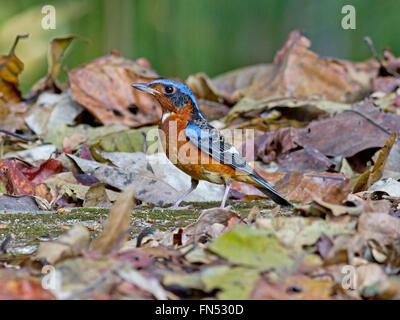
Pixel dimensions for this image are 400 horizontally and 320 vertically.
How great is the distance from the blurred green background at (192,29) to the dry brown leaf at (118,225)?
589cm

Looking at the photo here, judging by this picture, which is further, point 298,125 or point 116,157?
point 298,125

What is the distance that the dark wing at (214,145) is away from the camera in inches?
181

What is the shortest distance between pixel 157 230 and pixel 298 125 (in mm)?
3385

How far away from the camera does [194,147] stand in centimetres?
457

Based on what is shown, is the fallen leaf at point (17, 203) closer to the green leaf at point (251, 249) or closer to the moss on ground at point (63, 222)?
the moss on ground at point (63, 222)

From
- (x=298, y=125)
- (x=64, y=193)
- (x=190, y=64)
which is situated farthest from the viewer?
(x=190, y=64)

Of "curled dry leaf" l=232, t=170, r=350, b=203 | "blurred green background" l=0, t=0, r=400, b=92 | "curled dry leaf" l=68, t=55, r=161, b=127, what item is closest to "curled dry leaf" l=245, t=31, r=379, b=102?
"curled dry leaf" l=68, t=55, r=161, b=127

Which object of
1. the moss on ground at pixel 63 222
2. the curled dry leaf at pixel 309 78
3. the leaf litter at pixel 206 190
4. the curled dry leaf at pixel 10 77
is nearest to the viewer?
the leaf litter at pixel 206 190

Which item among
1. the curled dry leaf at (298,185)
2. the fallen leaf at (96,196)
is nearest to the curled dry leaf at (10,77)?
the fallen leaf at (96,196)

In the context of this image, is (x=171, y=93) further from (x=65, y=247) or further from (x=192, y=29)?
(x=192, y=29)

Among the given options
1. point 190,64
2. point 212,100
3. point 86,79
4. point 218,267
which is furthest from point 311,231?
point 190,64

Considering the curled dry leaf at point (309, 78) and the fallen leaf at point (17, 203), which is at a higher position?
the curled dry leaf at point (309, 78)

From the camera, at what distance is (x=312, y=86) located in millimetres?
7098

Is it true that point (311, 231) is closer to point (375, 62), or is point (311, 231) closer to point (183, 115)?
point (183, 115)
